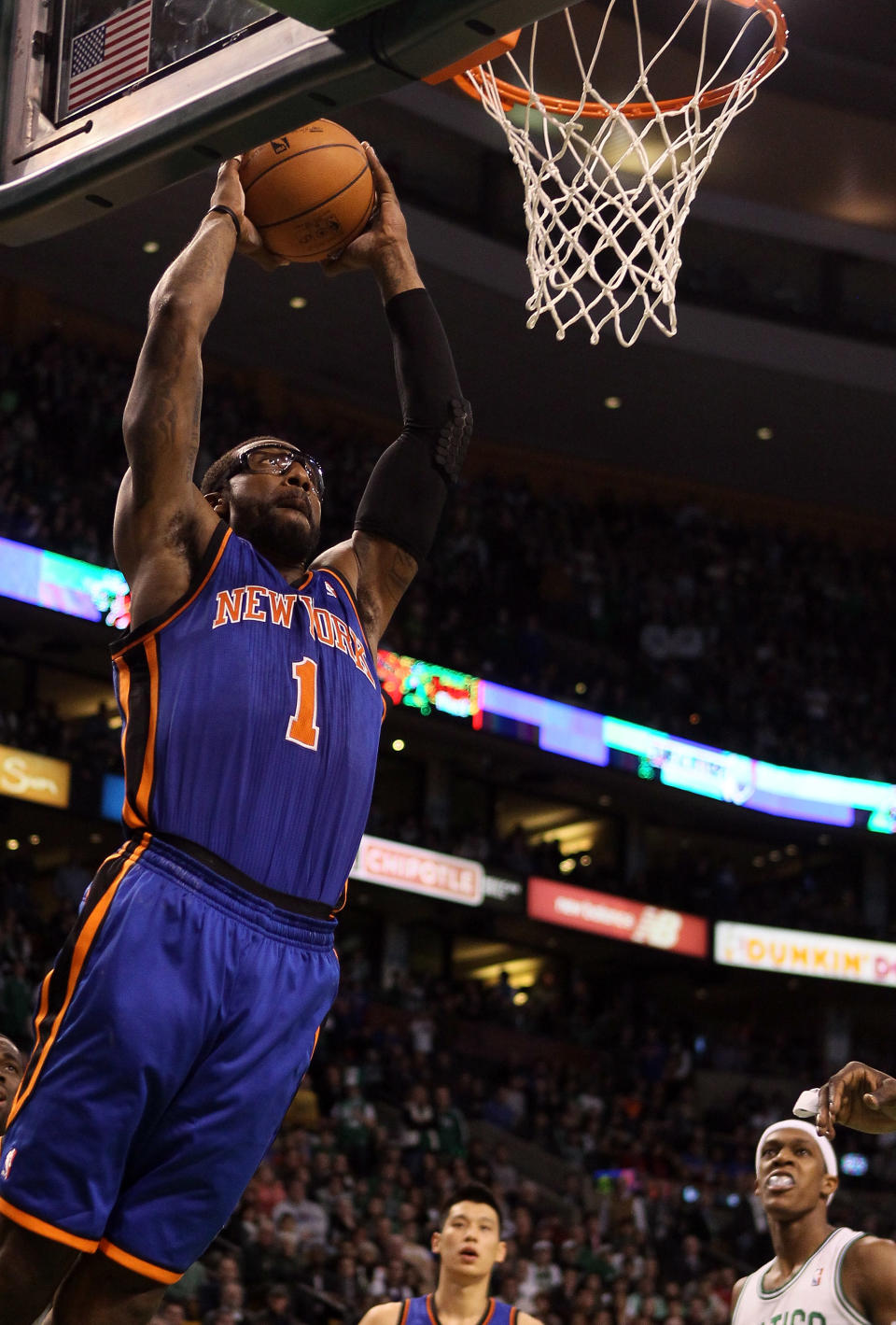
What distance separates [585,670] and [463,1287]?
679 inches

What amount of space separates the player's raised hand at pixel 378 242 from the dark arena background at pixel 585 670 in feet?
37.8

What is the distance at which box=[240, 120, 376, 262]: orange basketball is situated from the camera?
12.1ft

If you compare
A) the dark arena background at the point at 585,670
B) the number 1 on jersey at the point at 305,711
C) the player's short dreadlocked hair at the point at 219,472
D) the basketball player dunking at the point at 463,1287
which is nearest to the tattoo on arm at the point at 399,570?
the player's short dreadlocked hair at the point at 219,472

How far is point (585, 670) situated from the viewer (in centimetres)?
2277

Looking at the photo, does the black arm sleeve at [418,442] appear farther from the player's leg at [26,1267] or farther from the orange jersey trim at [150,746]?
the player's leg at [26,1267]

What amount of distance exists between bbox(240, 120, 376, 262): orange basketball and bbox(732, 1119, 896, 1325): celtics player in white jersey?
2807mm

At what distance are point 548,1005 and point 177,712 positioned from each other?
20185mm

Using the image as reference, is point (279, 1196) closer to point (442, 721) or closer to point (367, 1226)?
point (367, 1226)

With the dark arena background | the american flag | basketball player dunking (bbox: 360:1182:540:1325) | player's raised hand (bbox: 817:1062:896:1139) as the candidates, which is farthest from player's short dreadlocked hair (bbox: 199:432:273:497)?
the dark arena background

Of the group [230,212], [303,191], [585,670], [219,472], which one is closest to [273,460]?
[219,472]

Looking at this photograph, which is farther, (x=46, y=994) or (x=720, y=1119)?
(x=720, y=1119)

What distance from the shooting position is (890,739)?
2461 cm

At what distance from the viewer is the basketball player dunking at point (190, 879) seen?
2.80 meters

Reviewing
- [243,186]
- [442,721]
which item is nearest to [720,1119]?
[442,721]
